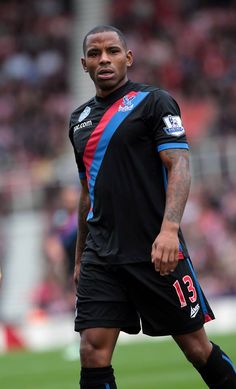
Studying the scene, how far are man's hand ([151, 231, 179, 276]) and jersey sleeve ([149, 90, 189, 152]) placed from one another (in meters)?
0.57

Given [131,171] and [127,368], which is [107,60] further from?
[127,368]

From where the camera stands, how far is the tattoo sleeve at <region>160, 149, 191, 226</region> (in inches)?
255

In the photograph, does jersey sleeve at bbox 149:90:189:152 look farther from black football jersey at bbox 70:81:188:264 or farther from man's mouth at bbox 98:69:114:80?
man's mouth at bbox 98:69:114:80

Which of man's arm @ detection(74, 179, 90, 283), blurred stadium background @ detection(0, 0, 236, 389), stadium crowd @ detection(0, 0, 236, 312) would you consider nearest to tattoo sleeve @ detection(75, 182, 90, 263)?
man's arm @ detection(74, 179, 90, 283)

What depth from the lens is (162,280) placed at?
671 centimetres

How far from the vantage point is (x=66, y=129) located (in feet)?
77.4

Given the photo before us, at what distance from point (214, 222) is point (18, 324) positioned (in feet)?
13.6

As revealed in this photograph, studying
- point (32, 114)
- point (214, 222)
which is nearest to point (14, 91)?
point (32, 114)

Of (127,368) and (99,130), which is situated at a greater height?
(99,130)

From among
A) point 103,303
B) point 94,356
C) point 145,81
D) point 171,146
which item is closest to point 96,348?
point 94,356

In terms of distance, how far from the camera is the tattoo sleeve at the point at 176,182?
6.47 meters

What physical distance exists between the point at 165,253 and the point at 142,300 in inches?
21.6

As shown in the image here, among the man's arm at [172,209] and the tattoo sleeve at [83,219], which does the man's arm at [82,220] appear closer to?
the tattoo sleeve at [83,219]

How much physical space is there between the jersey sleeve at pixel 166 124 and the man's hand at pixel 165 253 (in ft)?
1.86
